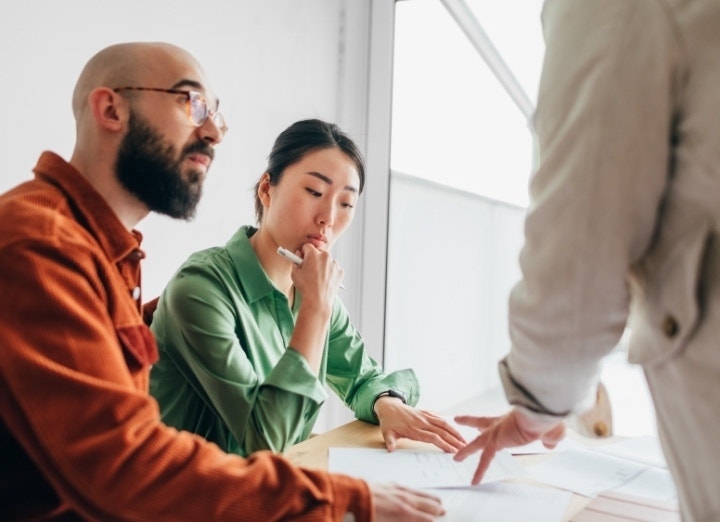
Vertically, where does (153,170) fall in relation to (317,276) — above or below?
above

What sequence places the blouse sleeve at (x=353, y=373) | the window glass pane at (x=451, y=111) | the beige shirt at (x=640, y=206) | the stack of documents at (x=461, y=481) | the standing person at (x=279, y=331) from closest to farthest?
the beige shirt at (x=640, y=206), the stack of documents at (x=461, y=481), the standing person at (x=279, y=331), the blouse sleeve at (x=353, y=373), the window glass pane at (x=451, y=111)

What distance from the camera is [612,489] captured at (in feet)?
3.01

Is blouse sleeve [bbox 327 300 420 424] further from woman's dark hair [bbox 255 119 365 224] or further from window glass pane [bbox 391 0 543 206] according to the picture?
window glass pane [bbox 391 0 543 206]

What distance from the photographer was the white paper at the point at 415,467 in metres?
0.92

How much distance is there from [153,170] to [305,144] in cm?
56

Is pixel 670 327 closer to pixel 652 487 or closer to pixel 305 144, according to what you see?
pixel 652 487

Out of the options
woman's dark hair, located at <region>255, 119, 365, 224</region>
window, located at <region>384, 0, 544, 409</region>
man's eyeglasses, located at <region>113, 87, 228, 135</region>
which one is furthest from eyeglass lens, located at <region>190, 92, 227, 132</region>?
window, located at <region>384, 0, 544, 409</region>

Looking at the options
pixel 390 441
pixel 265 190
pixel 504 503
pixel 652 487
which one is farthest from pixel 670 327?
pixel 265 190

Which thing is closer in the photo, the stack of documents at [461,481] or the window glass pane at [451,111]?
the stack of documents at [461,481]

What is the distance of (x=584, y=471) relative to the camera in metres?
1.00

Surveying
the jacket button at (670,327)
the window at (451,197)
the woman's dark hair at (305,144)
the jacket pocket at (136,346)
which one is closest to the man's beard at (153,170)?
the jacket pocket at (136,346)

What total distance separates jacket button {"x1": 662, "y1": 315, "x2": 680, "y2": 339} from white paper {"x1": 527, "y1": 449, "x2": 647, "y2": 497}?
1.64 feet

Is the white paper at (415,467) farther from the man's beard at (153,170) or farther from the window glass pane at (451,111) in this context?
the window glass pane at (451,111)

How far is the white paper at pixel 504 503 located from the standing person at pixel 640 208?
0.31 metres
